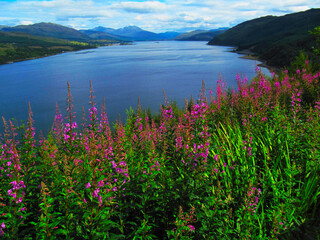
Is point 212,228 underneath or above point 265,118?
underneath

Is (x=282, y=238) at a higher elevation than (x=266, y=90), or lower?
lower

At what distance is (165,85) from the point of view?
36.4 metres

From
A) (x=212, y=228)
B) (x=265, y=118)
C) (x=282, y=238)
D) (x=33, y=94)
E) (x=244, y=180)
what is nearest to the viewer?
(x=212, y=228)

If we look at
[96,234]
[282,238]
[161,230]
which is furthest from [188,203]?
[282,238]

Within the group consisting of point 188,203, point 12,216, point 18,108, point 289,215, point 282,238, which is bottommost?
point 18,108

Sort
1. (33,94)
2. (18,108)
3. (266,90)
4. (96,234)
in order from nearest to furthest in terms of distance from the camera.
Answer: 1. (96,234)
2. (266,90)
3. (18,108)
4. (33,94)

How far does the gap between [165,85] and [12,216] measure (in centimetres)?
3473

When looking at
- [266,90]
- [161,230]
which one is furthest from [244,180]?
[266,90]

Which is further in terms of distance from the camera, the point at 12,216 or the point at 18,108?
the point at 18,108

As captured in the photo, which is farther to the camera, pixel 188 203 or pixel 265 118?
pixel 265 118

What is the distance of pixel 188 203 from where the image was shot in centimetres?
285

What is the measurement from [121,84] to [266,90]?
112ft

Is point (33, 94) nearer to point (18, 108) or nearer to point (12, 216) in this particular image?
point (18, 108)

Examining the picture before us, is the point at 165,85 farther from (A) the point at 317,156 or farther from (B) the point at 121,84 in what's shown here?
(A) the point at 317,156
